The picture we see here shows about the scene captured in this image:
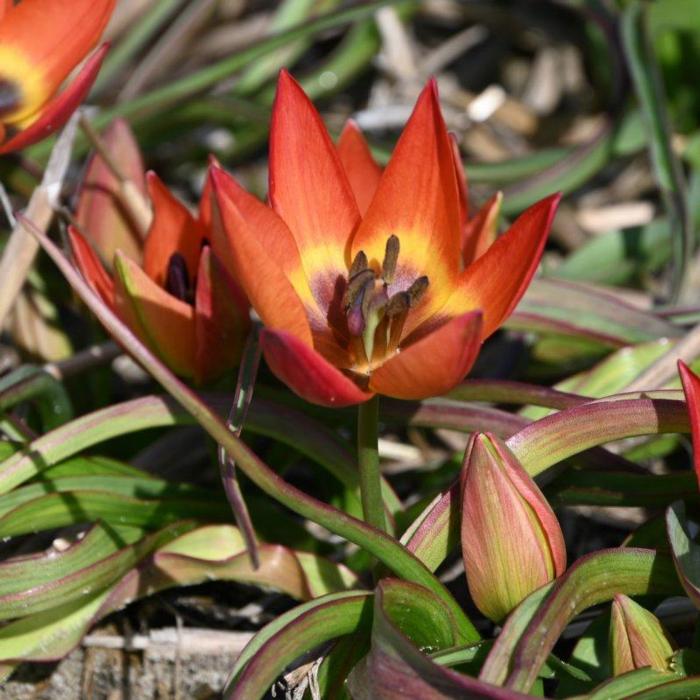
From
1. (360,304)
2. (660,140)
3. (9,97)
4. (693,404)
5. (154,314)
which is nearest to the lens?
(693,404)

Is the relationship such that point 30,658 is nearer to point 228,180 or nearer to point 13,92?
point 228,180

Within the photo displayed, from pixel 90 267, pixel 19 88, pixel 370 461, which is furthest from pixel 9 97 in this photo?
pixel 370 461

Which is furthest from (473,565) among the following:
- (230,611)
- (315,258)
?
(230,611)

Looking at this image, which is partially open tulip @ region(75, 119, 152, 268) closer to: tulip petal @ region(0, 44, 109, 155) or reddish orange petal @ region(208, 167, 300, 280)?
tulip petal @ region(0, 44, 109, 155)

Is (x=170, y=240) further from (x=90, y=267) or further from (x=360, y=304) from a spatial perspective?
(x=360, y=304)

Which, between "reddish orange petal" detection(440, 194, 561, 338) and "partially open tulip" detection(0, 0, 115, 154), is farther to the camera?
"partially open tulip" detection(0, 0, 115, 154)

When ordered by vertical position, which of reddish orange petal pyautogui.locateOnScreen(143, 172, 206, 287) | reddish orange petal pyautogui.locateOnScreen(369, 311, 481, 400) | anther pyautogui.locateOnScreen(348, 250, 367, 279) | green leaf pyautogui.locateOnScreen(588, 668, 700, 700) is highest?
reddish orange petal pyautogui.locateOnScreen(143, 172, 206, 287)

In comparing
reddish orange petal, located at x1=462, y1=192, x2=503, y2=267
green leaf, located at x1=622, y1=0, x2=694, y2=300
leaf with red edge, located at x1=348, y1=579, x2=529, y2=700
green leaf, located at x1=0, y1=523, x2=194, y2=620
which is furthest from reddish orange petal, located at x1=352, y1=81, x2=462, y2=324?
green leaf, located at x1=622, y1=0, x2=694, y2=300
